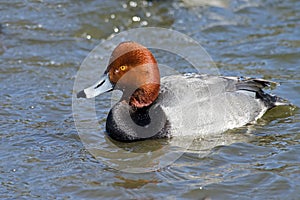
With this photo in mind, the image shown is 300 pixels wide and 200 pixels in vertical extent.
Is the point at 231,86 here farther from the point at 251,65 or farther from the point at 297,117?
the point at 251,65

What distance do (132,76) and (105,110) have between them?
116cm

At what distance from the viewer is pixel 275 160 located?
5.68 metres

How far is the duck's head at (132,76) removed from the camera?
5.95m

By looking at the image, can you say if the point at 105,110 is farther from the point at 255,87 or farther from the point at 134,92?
the point at 255,87

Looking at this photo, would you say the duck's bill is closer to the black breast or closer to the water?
the black breast

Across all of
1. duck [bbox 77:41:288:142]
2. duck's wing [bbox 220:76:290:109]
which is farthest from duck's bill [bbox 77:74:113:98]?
duck's wing [bbox 220:76:290:109]

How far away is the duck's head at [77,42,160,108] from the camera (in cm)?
595

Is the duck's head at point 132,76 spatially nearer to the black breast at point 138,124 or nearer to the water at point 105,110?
the black breast at point 138,124

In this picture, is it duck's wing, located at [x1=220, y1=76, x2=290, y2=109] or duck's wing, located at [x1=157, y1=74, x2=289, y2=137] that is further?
duck's wing, located at [x1=220, y1=76, x2=290, y2=109]

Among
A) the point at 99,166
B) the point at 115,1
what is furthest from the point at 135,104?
the point at 115,1

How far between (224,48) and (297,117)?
98.9 inches

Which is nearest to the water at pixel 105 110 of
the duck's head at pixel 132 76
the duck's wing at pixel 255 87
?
the duck's wing at pixel 255 87

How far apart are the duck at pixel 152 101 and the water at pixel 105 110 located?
0.21m

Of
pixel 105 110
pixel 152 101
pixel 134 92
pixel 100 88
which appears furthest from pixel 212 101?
pixel 105 110
